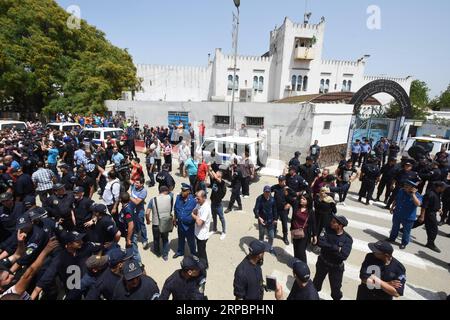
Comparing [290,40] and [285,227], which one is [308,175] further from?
[290,40]

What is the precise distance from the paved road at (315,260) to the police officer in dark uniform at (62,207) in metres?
1.64

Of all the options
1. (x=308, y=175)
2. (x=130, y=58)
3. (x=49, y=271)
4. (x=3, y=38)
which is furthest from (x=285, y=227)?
(x=130, y=58)

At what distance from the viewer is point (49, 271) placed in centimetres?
333

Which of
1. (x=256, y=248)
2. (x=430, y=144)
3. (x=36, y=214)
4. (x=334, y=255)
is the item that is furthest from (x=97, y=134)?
(x=430, y=144)

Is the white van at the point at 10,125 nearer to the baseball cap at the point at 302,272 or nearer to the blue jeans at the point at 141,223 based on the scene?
the blue jeans at the point at 141,223

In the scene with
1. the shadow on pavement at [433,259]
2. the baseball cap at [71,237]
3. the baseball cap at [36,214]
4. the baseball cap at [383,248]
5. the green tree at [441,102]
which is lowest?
the shadow on pavement at [433,259]

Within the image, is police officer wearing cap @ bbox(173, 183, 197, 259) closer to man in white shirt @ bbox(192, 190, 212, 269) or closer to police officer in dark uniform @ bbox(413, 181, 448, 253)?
man in white shirt @ bbox(192, 190, 212, 269)

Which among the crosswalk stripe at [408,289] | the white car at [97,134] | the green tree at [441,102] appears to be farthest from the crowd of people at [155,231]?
the green tree at [441,102]

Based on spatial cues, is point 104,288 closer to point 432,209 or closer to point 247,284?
point 247,284

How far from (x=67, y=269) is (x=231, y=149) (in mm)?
7365

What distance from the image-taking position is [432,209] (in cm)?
555

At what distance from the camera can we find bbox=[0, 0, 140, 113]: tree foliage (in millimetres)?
20906

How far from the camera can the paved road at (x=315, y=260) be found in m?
4.47
